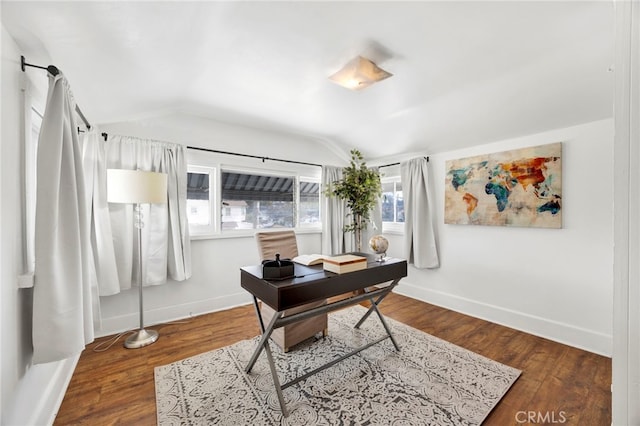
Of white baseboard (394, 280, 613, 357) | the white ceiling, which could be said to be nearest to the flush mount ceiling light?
the white ceiling

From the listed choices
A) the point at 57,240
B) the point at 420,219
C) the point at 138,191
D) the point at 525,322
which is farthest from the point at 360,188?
the point at 57,240

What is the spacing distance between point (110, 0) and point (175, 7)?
275 millimetres

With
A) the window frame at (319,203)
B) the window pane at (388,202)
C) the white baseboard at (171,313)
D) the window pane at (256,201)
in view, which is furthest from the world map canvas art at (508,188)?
the white baseboard at (171,313)

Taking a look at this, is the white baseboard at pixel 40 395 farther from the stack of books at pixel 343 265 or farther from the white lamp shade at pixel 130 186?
the stack of books at pixel 343 265

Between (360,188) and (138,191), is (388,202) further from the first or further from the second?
(138,191)

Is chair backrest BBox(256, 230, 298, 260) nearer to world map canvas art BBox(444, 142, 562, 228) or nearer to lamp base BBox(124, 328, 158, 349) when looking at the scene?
lamp base BBox(124, 328, 158, 349)

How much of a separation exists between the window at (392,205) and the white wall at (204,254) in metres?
1.66

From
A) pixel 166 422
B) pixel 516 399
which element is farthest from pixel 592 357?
pixel 166 422

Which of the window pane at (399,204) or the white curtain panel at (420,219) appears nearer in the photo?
the white curtain panel at (420,219)

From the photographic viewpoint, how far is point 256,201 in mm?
3766

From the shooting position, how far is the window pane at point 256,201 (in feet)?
11.6

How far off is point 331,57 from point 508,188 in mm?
2429

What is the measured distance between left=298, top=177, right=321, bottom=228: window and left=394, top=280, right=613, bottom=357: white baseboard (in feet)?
6.35

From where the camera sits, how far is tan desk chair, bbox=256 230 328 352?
2336mm
